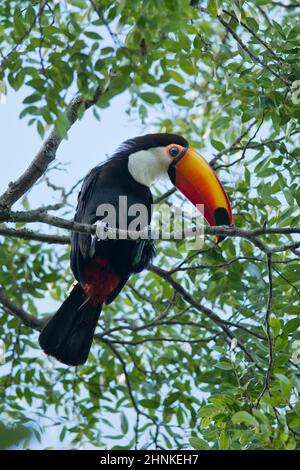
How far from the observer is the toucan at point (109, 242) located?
500cm

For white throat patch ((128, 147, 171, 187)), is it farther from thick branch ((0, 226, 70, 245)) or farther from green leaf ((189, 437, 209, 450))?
green leaf ((189, 437, 209, 450))

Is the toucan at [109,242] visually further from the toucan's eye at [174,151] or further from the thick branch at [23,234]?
the thick branch at [23,234]

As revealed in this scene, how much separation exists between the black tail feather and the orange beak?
1.01 metres

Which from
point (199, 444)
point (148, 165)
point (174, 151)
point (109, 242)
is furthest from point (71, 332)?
point (199, 444)

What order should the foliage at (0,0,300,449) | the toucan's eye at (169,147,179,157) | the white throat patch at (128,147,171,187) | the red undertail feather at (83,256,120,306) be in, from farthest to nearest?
the toucan's eye at (169,147,179,157), the white throat patch at (128,147,171,187), the red undertail feather at (83,256,120,306), the foliage at (0,0,300,449)

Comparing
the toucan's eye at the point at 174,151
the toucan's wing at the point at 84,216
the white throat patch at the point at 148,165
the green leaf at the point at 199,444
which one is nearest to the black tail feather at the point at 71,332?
the toucan's wing at the point at 84,216

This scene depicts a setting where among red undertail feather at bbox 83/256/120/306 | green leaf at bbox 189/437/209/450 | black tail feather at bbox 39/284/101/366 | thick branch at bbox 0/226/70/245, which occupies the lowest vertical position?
green leaf at bbox 189/437/209/450

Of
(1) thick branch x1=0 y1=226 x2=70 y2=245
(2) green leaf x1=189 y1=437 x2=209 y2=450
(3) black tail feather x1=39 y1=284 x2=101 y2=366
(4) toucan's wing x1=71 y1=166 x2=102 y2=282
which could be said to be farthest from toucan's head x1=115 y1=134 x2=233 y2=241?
(2) green leaf x1=189 y1=437 x2=209 y2=450

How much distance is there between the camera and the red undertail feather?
16.8 ft

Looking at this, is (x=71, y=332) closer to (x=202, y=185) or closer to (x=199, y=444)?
(x=202, y=185)

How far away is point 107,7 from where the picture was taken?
3332 millimetres

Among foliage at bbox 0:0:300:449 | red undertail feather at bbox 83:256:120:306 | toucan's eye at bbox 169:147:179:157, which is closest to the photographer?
foliage at bbox 0:0:300:449

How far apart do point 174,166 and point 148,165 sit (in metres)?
0.19
